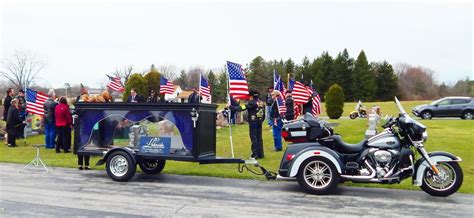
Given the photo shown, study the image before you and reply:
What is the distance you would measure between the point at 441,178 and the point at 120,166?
6.34m

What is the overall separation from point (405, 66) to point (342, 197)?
88440mm

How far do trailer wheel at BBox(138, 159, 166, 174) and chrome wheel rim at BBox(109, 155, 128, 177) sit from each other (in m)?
0.93

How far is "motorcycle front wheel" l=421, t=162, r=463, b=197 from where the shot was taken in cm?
780

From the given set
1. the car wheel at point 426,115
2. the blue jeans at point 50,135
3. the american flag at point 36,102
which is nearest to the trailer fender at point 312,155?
the blue jeans at point 50,135

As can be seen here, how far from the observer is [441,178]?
7.90 metres

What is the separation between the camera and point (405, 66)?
8956 cm

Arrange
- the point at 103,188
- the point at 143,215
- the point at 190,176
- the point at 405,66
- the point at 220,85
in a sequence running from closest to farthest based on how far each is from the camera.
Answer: the point at 143,215 → the point at 103,188 → the point at 190,176 → the point at 220,85 → the point at 405,66

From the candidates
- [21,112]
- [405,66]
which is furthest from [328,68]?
[21,112]

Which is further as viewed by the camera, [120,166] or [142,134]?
[142,134]

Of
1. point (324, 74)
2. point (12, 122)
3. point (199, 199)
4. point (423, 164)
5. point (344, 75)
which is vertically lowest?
point (199, 199)

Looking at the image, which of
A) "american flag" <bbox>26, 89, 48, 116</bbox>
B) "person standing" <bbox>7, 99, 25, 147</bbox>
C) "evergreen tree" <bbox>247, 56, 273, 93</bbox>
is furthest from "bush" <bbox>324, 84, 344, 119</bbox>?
"evergreen tree" <bbox>247, 56, 273, 93</bbox>

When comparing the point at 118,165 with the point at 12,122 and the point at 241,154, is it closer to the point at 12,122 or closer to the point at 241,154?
the point at 241,154

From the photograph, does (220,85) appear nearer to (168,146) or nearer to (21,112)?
(21,112)

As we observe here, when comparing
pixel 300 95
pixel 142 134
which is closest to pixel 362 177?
pixel 142 134
